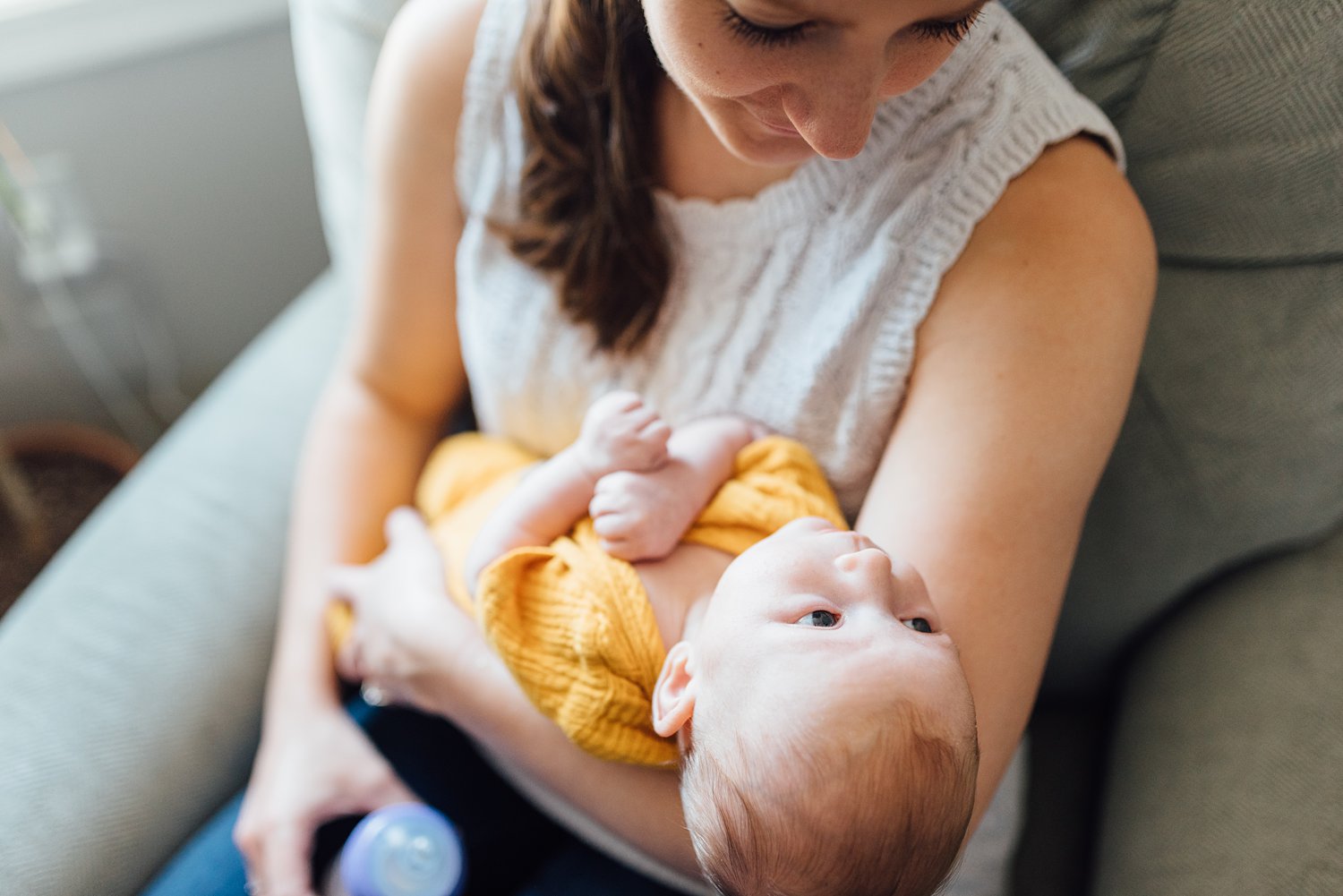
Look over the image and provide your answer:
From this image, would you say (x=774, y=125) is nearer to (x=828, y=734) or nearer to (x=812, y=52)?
(x=812, y=52)

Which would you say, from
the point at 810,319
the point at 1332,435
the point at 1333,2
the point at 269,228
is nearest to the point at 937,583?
the point at 810,319

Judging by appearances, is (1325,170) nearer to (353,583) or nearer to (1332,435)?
(1332,435)

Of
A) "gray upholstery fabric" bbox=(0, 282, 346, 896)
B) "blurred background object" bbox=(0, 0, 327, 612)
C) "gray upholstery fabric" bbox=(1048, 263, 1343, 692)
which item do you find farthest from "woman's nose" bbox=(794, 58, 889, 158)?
"blurred background object" bbox=(0, 0, 327, 612)

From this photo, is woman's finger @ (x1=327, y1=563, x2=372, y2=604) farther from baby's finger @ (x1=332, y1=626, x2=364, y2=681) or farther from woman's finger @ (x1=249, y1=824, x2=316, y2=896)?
woman's finger @ (x1=249, y1=824, x2=316, y2=896)

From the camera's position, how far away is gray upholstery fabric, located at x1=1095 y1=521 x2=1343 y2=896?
81cm

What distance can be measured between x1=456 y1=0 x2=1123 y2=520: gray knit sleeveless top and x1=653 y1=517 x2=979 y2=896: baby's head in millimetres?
226

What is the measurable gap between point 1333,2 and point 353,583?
3.44ft

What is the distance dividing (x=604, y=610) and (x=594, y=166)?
0.42 metres

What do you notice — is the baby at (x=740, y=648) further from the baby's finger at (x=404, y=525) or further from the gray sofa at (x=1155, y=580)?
the gray sofa at (x=1155, y=580)

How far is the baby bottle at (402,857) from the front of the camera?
881 millimetres

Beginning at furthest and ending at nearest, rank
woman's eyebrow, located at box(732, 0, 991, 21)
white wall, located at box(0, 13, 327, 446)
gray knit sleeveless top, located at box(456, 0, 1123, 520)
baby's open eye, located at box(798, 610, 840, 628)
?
white wall, located at box(0, 13, 327, 446), gray knit sleeveless top, located at box(456, 0, 1123, 520), baby's open eye, located at box(798, 610, 840, 628), woman's eyebrow, located at box(732, 0, 991, 21)

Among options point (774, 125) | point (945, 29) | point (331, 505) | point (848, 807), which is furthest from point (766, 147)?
point (331, 505)

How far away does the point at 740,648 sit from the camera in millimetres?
655

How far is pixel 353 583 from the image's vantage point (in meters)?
1.05
